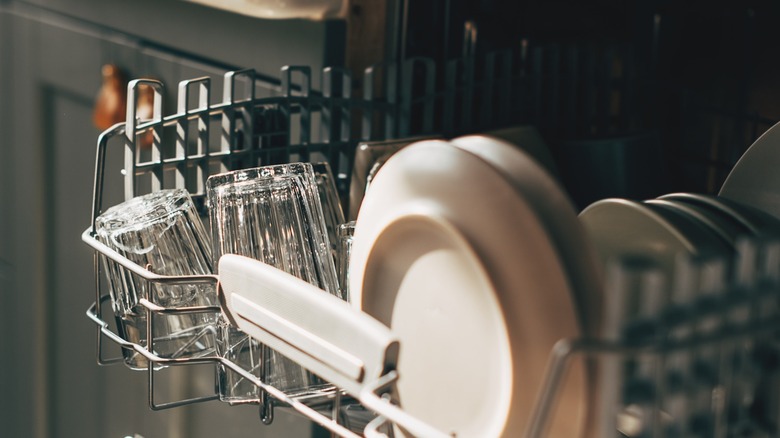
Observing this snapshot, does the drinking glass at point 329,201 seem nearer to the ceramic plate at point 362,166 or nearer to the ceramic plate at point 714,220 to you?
the ceramic plate at point 362,166

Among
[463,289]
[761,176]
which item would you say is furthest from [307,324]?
[761,176]

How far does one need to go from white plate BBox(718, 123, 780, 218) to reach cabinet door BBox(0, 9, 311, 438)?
84 centimetres

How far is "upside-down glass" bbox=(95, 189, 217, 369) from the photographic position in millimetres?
606

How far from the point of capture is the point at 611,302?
0.99 ft

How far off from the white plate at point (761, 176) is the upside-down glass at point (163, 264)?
14.9 inches

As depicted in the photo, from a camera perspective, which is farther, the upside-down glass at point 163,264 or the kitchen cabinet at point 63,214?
the kitchen cabinet at point 63,214

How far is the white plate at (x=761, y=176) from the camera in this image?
65cm

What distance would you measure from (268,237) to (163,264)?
8cm

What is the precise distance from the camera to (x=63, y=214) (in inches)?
59.0

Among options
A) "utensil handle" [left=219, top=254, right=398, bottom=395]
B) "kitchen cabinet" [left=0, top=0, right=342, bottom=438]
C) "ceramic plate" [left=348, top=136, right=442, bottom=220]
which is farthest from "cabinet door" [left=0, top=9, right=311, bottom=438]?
"utensil handle" [left=219, top=254, right=398, bottom=395]

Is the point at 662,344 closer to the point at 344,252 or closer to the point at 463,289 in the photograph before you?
the point at 463,289

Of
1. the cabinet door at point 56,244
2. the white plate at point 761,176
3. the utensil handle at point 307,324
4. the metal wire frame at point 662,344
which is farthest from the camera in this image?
the cabinet door at point 56,244

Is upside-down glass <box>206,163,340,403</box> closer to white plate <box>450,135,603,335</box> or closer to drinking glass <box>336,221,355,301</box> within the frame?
drinking glass <box>336,221,355,301</box>

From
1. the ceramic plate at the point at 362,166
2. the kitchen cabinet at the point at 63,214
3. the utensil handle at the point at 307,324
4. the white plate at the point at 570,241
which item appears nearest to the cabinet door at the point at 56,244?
the kitchen cabinet at the point at 63,214
